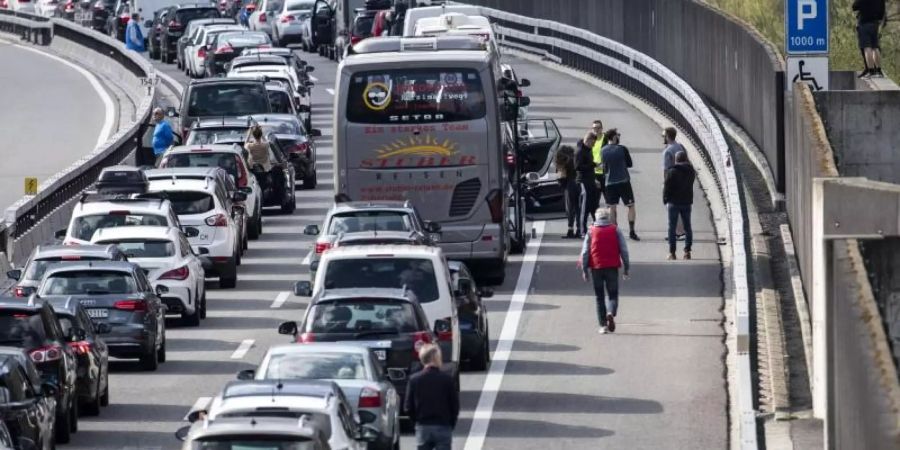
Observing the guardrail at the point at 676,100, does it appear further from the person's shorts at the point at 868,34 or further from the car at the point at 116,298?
the car at the point at 116,298

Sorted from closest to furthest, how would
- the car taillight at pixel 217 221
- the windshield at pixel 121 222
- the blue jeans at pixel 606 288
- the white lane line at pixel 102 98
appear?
the blue jeans at pixel 606 288
the windshield at pixel 121 222
the car taillight at pixel 217 221
the white lane line at pixel 102 98

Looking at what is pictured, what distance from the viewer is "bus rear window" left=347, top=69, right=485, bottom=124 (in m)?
33.4

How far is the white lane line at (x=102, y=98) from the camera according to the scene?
2207 inches

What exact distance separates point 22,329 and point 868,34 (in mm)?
15170

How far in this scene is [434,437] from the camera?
62.0 ft

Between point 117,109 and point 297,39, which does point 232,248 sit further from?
point 297,39

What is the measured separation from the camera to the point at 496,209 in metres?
33.9

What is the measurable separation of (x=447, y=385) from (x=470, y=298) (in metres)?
7.61

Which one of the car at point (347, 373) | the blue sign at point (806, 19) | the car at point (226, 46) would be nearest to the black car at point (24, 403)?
the car at point (347, 373)

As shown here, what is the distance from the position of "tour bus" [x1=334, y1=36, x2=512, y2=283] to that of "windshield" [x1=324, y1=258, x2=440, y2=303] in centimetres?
801

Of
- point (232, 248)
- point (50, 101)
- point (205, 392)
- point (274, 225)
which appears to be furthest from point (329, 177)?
point (205, 392)

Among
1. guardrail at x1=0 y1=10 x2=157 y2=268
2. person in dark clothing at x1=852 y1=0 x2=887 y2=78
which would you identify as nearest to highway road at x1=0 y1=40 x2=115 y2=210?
guardrail at x1=0 y1=10 x2=157 y2=268

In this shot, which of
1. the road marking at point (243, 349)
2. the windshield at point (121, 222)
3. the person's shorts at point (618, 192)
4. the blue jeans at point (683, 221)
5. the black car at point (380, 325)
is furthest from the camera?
the person's shorts at point (618, 192)

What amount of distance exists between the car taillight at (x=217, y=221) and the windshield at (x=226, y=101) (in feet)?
42.0
